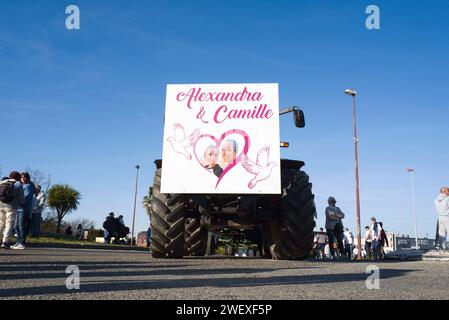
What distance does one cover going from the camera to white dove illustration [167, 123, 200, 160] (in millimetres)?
6828

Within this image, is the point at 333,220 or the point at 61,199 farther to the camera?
the point at 61,199

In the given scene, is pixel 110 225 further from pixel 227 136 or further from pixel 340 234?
pixel 227 136

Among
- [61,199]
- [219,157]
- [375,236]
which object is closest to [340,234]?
[375,236]

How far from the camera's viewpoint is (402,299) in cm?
323

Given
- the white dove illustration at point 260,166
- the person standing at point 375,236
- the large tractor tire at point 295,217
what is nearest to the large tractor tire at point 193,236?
the large tractor tire at point 295,217

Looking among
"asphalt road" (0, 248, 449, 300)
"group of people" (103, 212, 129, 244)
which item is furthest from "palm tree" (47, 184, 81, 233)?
"asphalt road" (0, 248, 449, 300)

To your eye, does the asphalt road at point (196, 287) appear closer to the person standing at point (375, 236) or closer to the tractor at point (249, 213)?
the tractor at point (249, 213)

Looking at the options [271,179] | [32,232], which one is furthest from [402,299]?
[32,232]

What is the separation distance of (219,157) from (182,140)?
0.66 m

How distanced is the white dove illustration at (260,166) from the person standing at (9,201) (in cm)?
528

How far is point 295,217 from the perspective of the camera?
Answer: 24.4ft

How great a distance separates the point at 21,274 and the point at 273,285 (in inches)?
109
